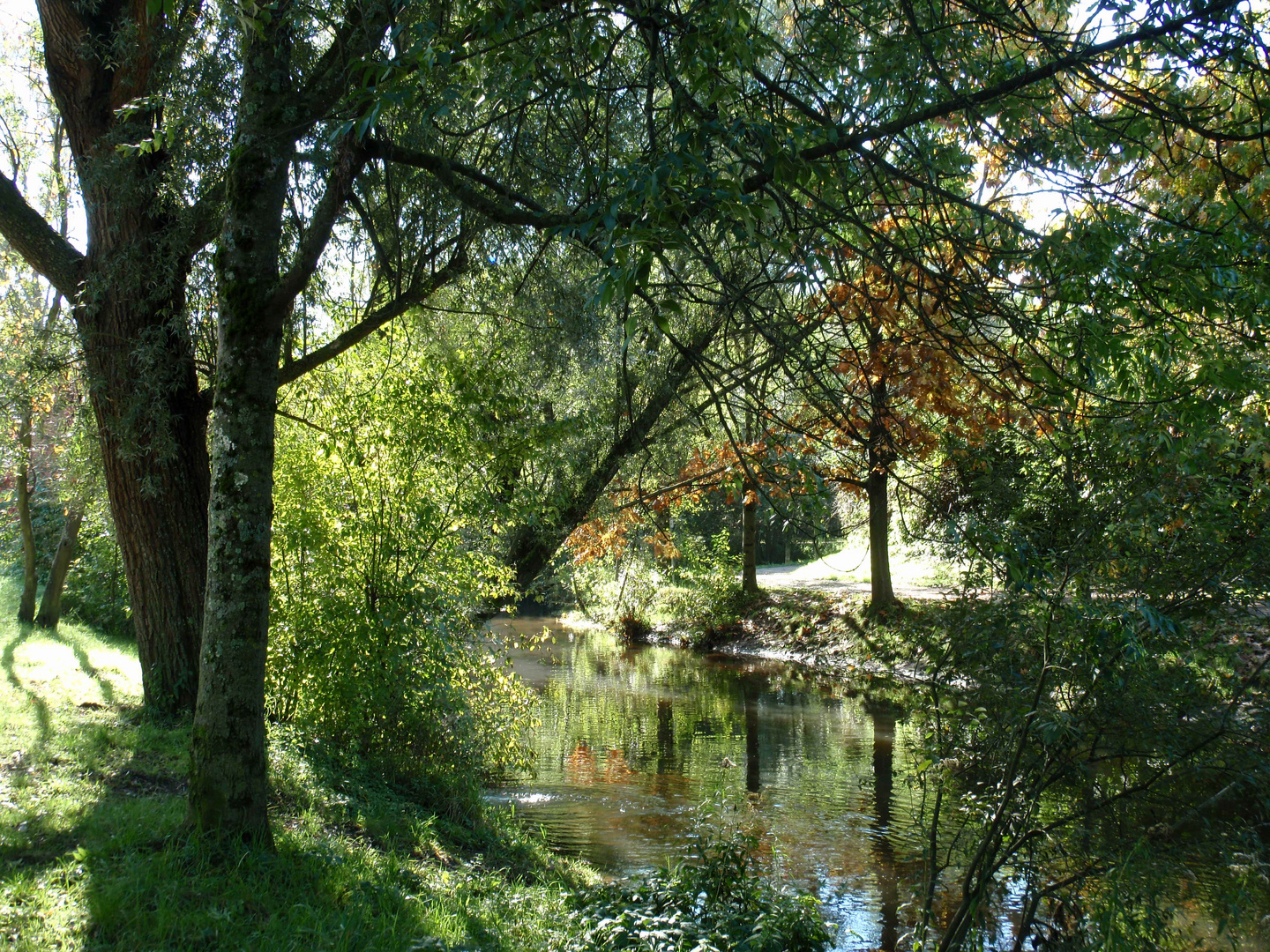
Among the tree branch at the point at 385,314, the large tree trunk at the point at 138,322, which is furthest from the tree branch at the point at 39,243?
the tree branch at the point at 385,314

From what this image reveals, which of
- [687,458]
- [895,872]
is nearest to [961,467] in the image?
[895,872]

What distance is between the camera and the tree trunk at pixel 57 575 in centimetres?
1384

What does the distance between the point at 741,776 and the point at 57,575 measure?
1156cm

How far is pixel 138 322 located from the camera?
6887 millimetres

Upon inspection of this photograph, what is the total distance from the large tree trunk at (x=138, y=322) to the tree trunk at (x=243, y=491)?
2360mm

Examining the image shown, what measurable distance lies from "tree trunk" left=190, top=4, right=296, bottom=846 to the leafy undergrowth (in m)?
0.34

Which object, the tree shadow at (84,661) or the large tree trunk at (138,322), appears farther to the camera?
the tree shadow at (84,661)

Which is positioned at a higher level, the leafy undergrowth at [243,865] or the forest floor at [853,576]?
the forest floor at [853,576]

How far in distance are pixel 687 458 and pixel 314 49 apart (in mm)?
9381

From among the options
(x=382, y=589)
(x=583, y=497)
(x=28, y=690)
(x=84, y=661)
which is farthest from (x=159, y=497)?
(x=84, y=661)

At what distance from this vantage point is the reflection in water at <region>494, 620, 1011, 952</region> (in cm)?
796

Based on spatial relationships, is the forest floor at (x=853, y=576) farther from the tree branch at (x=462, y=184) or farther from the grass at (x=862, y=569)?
the tree branch at (x=462, y=184)

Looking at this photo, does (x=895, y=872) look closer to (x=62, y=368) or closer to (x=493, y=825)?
(x=493, y=825)

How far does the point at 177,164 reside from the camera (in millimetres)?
6496
